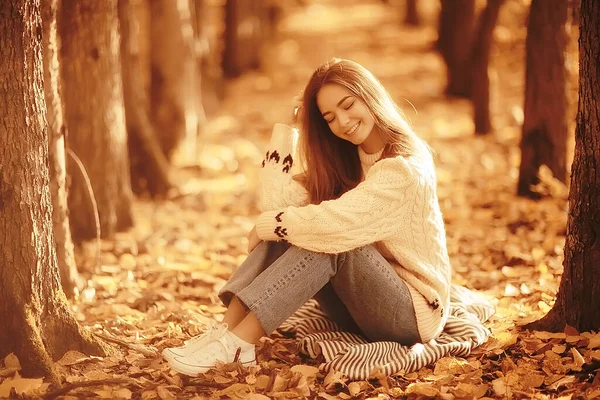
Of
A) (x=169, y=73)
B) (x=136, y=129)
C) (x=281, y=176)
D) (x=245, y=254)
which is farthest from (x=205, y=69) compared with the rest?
(x=281, y=176)

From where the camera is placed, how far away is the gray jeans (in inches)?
136

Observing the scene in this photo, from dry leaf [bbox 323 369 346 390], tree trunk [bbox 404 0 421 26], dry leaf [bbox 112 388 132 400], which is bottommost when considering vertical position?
dry leaf [bbox 323 369 346 390]

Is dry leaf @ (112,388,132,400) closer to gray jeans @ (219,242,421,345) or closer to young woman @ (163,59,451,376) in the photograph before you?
young woman @ (163,59,451,376)

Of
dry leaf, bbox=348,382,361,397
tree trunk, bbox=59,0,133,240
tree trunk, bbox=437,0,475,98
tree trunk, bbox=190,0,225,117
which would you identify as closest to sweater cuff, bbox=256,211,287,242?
dry leaf, bbox=348,382,361,397

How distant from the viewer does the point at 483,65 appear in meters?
9.06

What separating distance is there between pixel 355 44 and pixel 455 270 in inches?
542

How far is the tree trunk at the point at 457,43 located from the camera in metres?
11.0

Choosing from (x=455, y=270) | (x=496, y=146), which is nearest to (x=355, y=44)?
(x=496, y=146)

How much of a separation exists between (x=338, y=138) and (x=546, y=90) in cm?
317

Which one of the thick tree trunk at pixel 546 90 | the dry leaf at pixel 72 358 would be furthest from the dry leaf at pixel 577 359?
the thick tree trunk at pixel 546 90

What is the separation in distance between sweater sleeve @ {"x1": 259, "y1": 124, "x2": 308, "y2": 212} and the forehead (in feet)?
1.12

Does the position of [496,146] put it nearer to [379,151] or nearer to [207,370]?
[379,151]

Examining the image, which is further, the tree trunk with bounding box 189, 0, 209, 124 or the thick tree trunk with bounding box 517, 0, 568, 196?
the tree trunk with bounding box 189, 0, 209, 124

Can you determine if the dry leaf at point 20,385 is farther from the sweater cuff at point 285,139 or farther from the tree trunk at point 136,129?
the tree trunk at point 136,129
